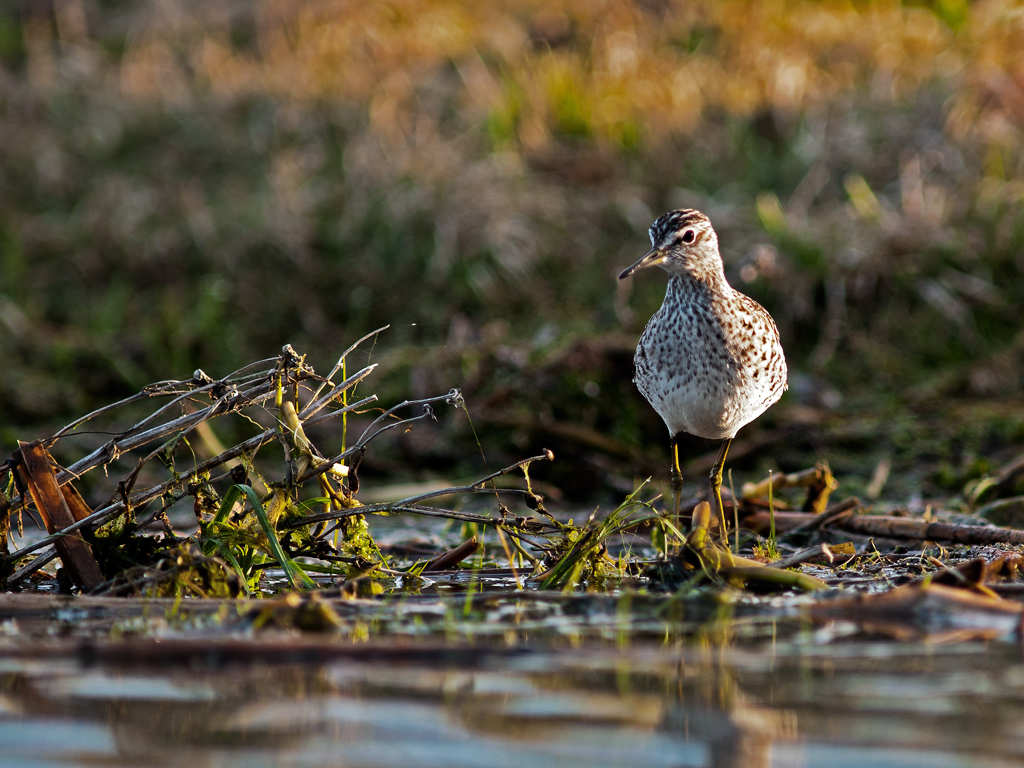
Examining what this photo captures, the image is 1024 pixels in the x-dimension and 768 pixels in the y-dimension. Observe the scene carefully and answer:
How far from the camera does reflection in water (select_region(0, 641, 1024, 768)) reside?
224 centimetres

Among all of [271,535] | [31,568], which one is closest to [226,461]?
[271,535]

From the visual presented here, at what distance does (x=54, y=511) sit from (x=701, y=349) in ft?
8.36

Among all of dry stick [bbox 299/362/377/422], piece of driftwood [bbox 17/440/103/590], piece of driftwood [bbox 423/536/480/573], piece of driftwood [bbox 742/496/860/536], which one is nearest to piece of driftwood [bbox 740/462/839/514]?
piece of driftwood [bbox 742/496/860/536]

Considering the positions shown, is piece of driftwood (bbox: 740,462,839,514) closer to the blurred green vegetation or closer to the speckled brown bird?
the speckled brown bird

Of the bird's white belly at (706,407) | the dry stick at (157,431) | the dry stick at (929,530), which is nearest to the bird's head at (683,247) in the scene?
the bird's white belly at (706,407)

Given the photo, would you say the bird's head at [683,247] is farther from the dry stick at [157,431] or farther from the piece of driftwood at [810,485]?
the dry stick at [157,431]

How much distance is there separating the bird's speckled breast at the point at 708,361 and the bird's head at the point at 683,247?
0.08 m

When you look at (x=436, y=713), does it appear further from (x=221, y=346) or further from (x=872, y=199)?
(x=872, y=199)

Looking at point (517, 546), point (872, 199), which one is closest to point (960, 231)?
point (872, 199)

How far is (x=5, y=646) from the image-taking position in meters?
3.09

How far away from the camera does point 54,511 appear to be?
3.84m

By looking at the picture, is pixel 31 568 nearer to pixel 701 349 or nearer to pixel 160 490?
pixel 160 490

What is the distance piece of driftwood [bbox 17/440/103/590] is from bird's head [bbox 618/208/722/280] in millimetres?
2582

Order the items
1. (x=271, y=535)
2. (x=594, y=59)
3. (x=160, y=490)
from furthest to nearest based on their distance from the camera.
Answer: (x=594, y=59) → (x=160, y=490) → (x=271, y=535)
